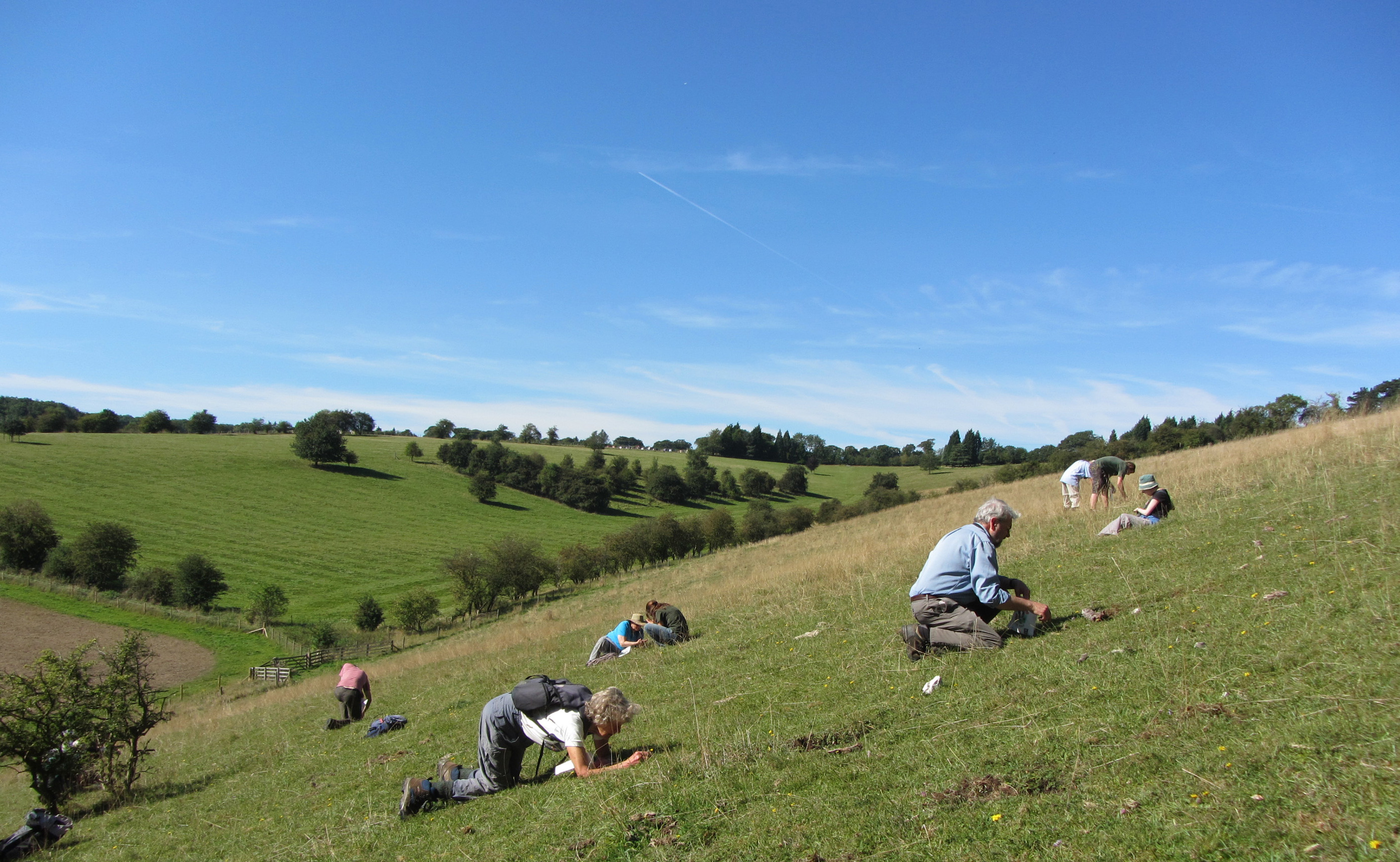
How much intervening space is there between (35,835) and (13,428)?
330 feet

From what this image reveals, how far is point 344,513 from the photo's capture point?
74438 mm

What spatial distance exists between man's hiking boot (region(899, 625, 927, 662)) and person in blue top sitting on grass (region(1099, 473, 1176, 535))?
602cm

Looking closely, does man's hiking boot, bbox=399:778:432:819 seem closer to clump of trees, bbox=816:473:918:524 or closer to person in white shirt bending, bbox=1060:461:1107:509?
person in white shirt bending, bbox=1060:461:1107:509

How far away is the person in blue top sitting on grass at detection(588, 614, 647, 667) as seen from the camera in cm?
1319

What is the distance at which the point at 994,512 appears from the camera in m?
7.57

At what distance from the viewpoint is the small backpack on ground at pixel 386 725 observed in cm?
1205

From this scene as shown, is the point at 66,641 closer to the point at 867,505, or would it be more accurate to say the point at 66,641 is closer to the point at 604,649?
the point at 604,649

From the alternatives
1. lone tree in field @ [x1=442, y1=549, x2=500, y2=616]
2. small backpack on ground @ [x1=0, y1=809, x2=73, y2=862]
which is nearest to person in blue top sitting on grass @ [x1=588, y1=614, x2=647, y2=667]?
small backpack on ground @ [x1=0, y1=809, x2=73, y2=862]

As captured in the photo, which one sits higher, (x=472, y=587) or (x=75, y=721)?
(x=75, y=721)

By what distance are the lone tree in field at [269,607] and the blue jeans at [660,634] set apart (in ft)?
151

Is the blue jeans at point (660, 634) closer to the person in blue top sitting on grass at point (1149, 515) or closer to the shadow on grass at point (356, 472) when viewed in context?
the person in blue top sitting on grass at point (1149, 515)

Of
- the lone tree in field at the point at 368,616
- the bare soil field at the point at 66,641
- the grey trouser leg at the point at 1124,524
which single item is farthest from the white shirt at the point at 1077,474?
the lone tree in field at the point at 368,616

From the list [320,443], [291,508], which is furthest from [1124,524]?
[320,443]

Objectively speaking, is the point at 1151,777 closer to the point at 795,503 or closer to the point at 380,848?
the point at 380,848
